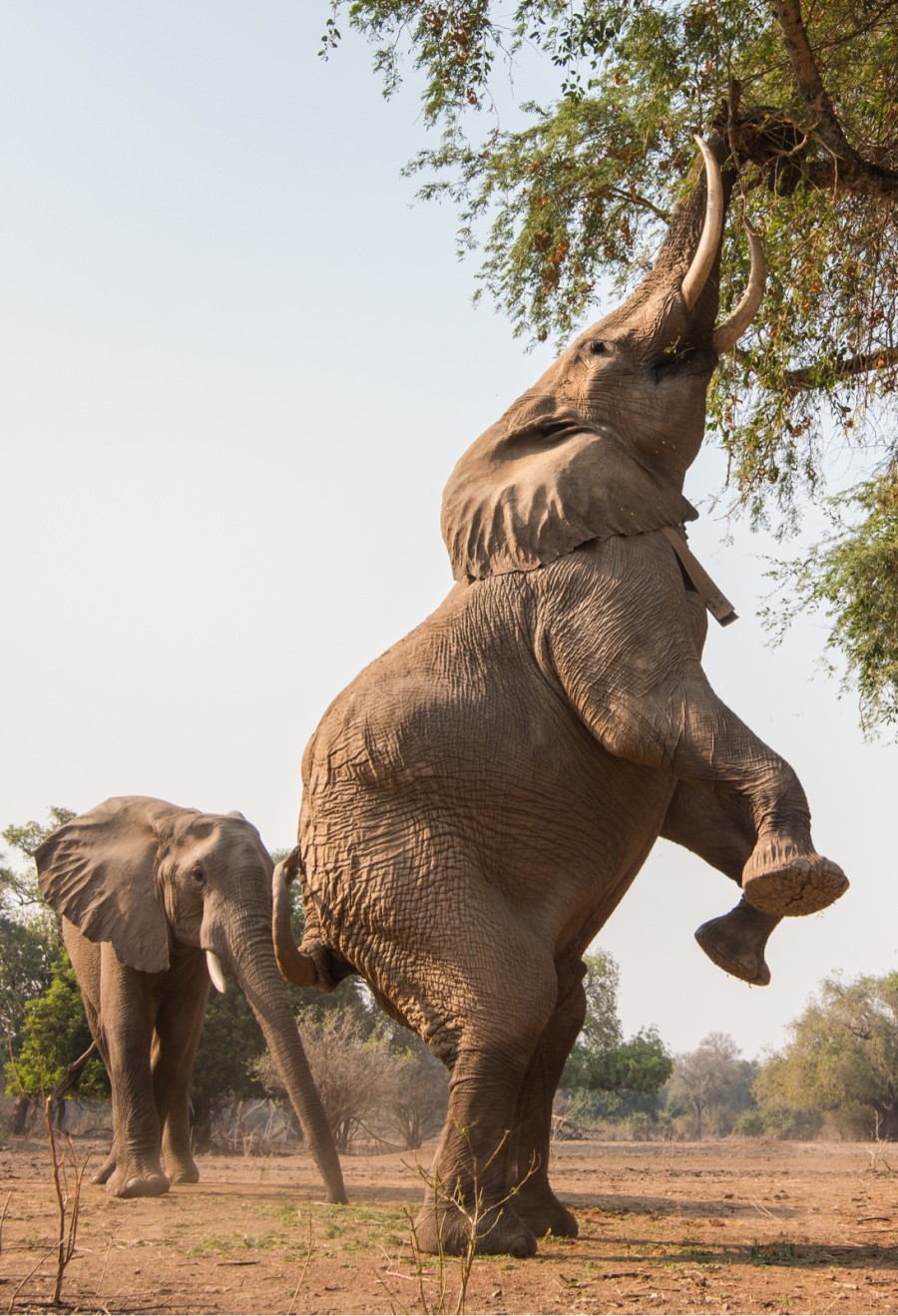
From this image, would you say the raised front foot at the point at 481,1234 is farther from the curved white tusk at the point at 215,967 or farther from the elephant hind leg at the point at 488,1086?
the curved white tusk at the point at 215,967

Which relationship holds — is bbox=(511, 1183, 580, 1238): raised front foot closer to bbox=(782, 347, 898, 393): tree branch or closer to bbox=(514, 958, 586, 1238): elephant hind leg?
bbox=(514, 958, 586, 1238): elephant hind leg

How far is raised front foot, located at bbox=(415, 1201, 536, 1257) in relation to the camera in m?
4.86

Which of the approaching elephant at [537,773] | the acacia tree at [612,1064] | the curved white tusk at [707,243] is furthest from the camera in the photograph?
the acacia tree at [612,1064]

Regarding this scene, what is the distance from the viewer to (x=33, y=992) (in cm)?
2461

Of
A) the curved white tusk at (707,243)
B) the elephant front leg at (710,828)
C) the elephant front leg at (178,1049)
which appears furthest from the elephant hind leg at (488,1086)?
the elephant front leg at (178,1049)

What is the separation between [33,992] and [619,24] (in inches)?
834

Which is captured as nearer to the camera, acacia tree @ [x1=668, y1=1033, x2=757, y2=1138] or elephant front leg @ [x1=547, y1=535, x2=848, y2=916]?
elephant front leg @ [x1=547, y1=535, x2=848, y2=916]

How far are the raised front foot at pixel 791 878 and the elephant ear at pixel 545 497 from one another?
150 centimetres

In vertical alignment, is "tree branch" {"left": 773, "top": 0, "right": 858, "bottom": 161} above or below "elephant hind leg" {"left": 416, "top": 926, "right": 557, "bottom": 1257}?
above

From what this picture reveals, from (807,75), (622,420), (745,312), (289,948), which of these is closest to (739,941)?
(289,948)

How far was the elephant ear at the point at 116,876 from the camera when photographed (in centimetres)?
1080

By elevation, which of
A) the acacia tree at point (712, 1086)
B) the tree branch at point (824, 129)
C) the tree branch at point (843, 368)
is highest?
the tree branch at point (824, 129)

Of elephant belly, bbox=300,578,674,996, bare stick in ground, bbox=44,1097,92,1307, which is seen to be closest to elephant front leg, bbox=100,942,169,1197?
elephant belly, bbox=300,578,674,996

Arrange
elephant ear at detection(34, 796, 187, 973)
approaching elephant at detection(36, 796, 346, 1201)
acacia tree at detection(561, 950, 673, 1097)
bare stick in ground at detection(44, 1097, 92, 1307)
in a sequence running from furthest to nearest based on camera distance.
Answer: acacia tree at detection(561, 950, 673, 1097)
elephant ear at detection(34, 796, 187, 973)
approaching elephant at detection(36, 796, 346, 1201)
bare stick in ground at detection(44, 1097, 92, 1307)
